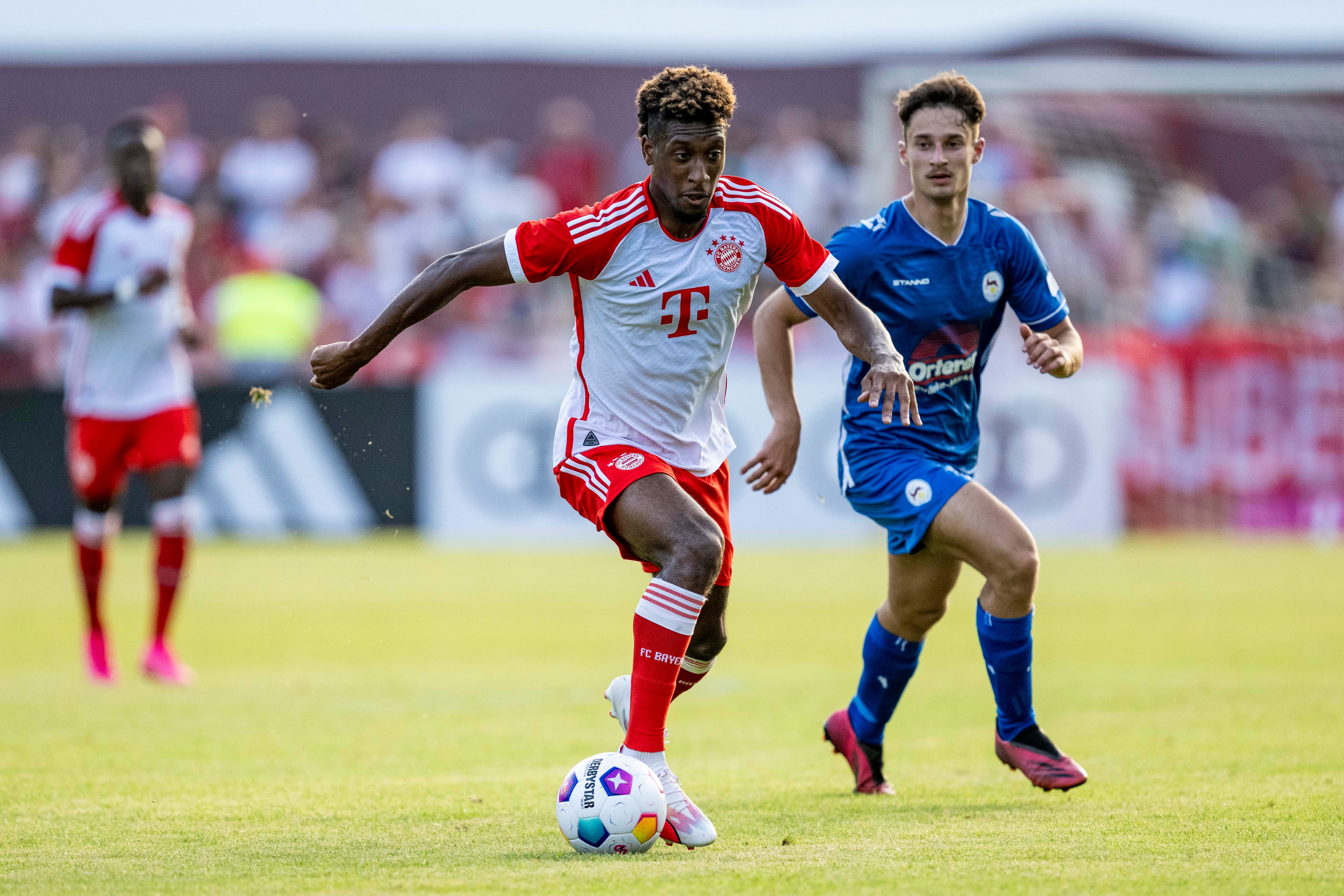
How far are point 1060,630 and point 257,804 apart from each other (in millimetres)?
6720

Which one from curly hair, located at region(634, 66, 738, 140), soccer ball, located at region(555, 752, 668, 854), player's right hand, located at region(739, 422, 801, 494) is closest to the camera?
soccer ball, located at region(555, 752, 668, 854)

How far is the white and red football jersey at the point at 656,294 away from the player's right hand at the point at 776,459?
183mm

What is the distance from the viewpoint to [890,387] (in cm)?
488

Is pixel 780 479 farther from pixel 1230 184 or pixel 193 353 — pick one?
pixel 1230 184

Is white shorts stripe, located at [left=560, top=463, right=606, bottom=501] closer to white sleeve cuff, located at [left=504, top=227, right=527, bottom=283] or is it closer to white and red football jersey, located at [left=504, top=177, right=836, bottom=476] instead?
white and red football jersey, located at [left=504, top=177, right=836, bottom=476]

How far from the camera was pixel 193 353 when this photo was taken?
17.5 meters

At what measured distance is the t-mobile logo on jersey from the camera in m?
5.10

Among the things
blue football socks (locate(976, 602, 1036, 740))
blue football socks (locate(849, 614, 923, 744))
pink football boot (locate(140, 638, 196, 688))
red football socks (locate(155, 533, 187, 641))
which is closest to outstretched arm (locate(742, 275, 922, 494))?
blue football socks (locate(849, 614, 923, 744))

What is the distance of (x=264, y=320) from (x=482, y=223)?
278cm

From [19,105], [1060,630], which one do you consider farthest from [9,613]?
[19,105]

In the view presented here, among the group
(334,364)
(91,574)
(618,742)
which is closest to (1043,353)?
(334,364)

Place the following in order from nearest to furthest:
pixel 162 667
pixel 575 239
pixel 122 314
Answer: pixel 575 239 < pixel 162 667 < pixel 122 314

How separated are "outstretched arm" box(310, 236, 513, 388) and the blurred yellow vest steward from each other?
12847 millimetres

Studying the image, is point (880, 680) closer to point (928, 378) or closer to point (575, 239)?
point (928, 378)
